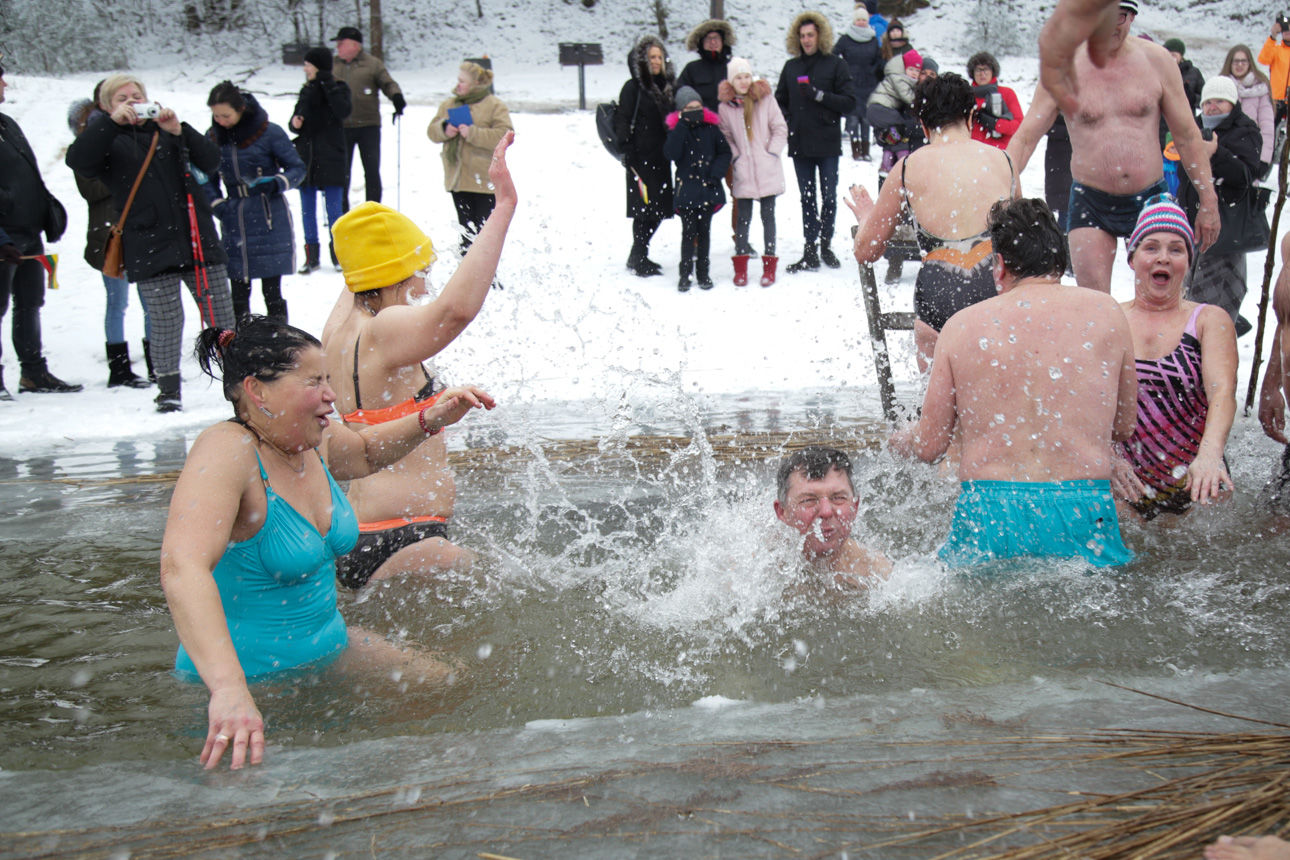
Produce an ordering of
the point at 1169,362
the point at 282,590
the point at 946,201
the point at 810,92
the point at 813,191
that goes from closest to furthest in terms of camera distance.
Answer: the point at 282,590 < the point at 1169,362 < the point at 946,201 < the point at 810,92 < the point at 813,191

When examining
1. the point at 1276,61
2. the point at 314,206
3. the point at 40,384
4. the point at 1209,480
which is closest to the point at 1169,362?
the point at 1209,480

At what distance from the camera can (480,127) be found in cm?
977

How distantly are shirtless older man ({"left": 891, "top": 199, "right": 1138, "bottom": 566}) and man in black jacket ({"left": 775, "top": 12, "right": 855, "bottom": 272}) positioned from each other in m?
6.64

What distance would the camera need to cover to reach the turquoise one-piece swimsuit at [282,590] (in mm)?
2758

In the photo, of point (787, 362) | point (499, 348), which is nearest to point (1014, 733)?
point (787, 362)

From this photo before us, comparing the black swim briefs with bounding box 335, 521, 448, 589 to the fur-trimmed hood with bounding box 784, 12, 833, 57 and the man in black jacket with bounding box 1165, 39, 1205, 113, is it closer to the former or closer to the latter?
the fur-trimmed hood with bounding box 784, 12, 833, 57

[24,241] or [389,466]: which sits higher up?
[24,241]

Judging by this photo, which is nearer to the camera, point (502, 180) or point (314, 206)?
point (502, 180)

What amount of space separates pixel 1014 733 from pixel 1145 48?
4215 mm

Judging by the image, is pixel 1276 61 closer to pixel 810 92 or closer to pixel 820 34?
pixel 820 34

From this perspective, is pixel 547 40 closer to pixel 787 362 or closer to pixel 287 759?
pixel 787 362

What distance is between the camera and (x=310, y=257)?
1056cm

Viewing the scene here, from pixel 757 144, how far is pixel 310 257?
465 centimetres

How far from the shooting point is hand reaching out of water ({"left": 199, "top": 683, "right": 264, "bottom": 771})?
7.44ft
